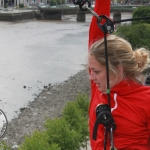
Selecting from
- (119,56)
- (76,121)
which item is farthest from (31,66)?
(119,56)

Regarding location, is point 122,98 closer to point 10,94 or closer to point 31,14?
point 10,94

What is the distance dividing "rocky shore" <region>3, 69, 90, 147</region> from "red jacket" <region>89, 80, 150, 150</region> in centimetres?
523

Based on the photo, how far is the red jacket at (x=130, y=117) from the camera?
149 centimetres

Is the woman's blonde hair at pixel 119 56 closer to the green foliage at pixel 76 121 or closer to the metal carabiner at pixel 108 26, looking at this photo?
the metal carabiner at pixel 108 26

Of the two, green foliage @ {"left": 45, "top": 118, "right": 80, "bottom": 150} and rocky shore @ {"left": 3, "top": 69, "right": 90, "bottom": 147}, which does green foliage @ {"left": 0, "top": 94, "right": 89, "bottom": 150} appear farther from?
rocky shore @ {"left": 3, "top": 69, "right": 90, "bottom": 147}

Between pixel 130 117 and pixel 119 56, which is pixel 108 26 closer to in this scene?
pixel 119 56

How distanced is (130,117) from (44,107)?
8948 mm

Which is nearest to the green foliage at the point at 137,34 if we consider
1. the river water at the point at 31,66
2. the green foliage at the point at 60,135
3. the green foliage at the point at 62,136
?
the river water at the point at 31,66

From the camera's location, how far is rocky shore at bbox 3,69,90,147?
806 centimetres

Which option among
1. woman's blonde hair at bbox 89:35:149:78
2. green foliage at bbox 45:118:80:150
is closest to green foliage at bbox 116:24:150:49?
green foliage at bbox 45:118:80:150

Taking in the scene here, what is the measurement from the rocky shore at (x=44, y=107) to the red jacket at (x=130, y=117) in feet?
17.1

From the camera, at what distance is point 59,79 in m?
14.2

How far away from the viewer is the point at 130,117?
1498 millimetres

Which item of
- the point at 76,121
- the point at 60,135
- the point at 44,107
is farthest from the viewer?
the point at 44,107
